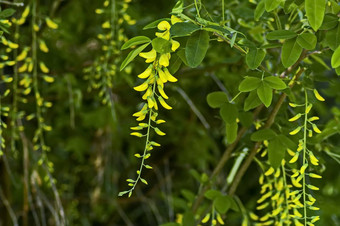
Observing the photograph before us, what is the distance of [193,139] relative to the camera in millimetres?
1808

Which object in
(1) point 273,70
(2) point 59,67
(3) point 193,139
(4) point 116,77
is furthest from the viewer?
(3) point 193,139

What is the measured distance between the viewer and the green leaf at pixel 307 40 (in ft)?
2.39

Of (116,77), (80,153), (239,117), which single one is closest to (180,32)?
(239,117)

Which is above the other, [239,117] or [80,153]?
[239,117]

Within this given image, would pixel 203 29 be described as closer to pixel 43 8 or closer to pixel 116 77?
pixel 116 77

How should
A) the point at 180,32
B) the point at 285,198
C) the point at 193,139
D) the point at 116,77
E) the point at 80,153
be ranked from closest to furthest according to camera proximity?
the point at 180,32 < the point at 285,198 < the point at 116,77 < the point at 80,153 < the point at 193,139

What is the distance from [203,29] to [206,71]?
2.43 ft

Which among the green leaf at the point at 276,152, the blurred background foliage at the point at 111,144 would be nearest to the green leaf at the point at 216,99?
the green leaf at the point at 276,152

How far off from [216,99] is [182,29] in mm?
295

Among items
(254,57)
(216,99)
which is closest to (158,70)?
(254,57)

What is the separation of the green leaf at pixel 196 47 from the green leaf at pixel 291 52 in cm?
14

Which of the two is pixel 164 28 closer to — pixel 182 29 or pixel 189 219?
pixel 182 29

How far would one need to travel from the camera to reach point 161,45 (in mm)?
655

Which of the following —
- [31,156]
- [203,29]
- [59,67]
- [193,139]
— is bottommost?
[193,139]
